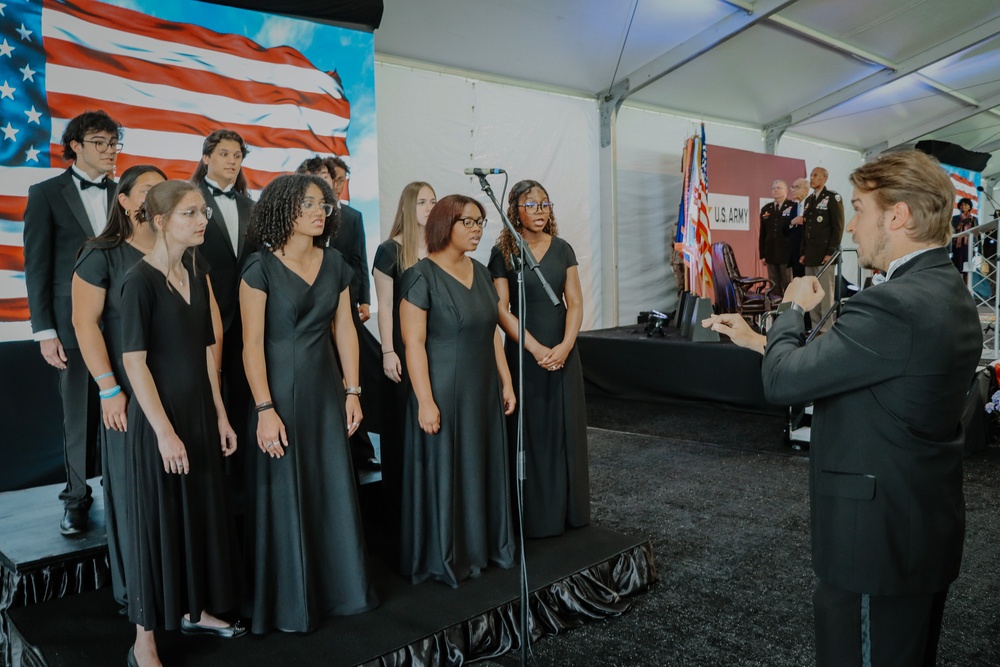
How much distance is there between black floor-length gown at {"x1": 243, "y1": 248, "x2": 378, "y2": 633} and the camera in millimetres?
2297

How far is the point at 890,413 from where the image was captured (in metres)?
1.47

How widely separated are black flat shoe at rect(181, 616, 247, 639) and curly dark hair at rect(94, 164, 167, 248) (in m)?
1.25

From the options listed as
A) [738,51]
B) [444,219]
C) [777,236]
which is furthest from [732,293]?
[444,219]

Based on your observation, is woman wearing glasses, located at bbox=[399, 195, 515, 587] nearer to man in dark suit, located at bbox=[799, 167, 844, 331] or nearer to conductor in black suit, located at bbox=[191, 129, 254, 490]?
conductor in black suit, located at bbox=[191, 129, 254, 490]

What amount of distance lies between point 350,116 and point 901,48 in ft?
24.7

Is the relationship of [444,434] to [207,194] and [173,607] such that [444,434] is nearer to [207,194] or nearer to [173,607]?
[173,607]

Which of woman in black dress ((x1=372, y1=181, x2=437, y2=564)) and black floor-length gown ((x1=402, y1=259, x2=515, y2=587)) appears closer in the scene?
black floor-length gown ((x1=402, y1=259, x2=515, y2=587))

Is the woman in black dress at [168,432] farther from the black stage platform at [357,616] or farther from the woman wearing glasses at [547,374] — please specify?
the woman wearing glasses at [547,374]

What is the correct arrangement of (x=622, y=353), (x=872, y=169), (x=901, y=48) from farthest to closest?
(x=901, y=48), (x=622, y=353), (x=872, y=169)

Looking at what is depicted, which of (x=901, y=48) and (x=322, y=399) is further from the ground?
(x=901, y=48)

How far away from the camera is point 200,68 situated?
436 cm

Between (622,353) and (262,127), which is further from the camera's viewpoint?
(622,353)

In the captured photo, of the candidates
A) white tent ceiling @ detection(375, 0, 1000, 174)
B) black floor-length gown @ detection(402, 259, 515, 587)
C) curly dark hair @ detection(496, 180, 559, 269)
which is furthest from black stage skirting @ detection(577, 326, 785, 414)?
black floor-length gown @ detection(402, 259, 515, 587)

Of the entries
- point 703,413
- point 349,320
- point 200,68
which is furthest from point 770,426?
point 200,68
